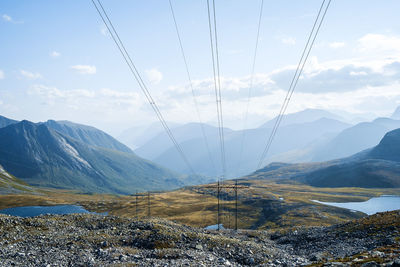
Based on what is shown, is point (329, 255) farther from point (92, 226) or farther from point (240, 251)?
point (92, 226)

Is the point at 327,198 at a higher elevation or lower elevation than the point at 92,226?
lower

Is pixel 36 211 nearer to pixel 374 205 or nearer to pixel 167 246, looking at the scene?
pixel 167 246

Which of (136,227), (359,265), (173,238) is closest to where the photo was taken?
(359,265)

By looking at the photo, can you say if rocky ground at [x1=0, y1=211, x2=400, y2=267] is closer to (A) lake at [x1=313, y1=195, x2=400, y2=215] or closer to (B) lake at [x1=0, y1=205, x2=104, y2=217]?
(A) lake at [x1=313, y1=195, x2=400, y2=215]

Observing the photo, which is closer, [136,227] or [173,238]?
[173,238]

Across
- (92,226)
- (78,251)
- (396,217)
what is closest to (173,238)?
(78,251)

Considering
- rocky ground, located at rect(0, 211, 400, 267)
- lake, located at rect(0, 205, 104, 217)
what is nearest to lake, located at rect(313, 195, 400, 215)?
rocky ground, located at rect(0, 211, 400, 267)

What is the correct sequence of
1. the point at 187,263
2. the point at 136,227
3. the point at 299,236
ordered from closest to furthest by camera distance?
1. the point at 187,263
2. the point at 136,227
3. the point at 299,236
